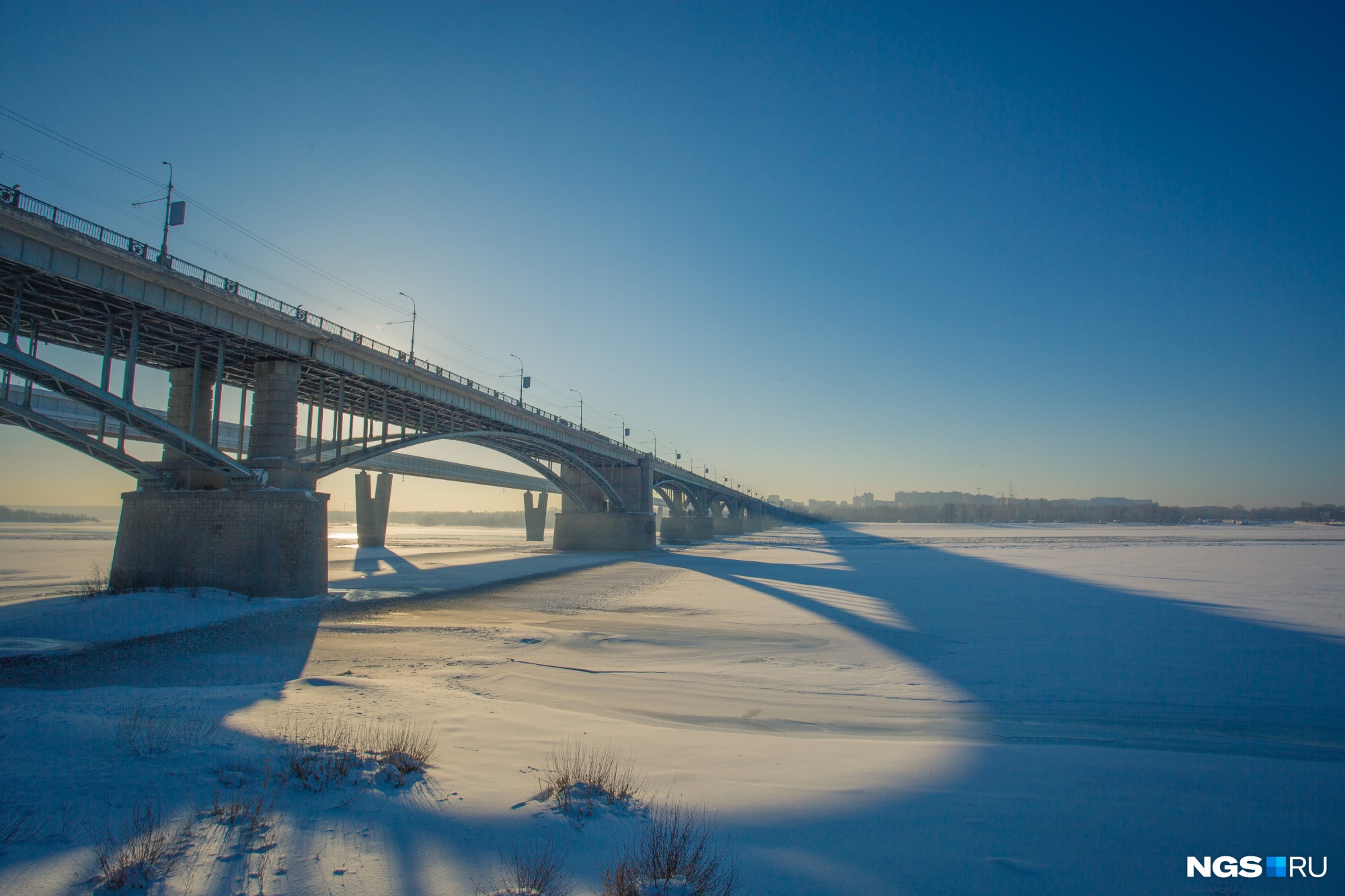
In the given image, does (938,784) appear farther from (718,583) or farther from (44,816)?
(718,583)

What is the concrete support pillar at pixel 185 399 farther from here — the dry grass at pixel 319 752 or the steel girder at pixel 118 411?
the dry grass at pixel 319 752

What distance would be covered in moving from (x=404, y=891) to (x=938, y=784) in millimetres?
5613

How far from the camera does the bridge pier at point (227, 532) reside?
83.9 ft

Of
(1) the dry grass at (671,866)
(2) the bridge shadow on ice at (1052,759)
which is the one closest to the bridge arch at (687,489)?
(2) the bridge shadow on ice at (1052,759)

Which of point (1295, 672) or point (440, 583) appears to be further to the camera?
point (440, 583)

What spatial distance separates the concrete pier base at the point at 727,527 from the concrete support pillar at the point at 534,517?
3722 cm

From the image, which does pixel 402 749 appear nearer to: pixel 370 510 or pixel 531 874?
pixel 531 874

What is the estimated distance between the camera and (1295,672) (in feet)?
41.1

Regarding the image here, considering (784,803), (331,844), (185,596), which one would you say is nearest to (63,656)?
(185,596)

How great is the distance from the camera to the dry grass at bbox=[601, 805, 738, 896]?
4.57 meters

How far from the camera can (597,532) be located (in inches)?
2702

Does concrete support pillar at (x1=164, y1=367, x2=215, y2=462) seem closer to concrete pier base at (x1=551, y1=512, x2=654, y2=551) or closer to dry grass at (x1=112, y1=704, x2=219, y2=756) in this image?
dry grass at (x1=112, y1=704, x2=219, y2=756)

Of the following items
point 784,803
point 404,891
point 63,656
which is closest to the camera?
point 404,891

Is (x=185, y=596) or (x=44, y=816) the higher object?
(x=44, y=816)
